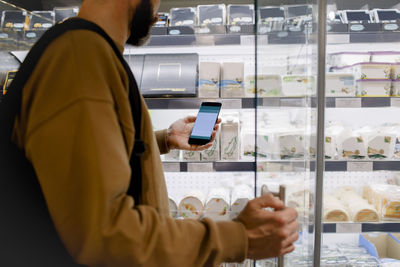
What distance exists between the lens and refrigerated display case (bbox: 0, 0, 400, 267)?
1.05 metres

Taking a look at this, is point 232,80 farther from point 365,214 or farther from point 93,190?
point 93,190

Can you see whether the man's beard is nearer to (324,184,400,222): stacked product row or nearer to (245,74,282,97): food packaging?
(245,74,282,97): food packaging

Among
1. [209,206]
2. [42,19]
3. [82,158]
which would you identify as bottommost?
[209,206]

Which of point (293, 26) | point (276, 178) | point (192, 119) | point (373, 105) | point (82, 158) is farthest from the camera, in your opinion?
point (373, 105)

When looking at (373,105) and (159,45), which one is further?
(159,45)

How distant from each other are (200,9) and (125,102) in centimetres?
165

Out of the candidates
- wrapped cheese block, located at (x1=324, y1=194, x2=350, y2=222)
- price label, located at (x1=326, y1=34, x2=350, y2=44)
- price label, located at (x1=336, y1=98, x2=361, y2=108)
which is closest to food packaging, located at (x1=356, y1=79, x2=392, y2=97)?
price label, located at (x1=336, y1=98, x2=361, y2=108)

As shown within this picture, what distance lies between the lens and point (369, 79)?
1.77 m

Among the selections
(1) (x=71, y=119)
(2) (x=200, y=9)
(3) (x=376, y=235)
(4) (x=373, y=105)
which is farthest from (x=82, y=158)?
(3) (x=376, y=235)

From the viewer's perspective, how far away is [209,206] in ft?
6.30

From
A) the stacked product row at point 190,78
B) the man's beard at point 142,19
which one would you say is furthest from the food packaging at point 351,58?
the man's beard at point 142,19

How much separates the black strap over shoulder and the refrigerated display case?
0.66 metres

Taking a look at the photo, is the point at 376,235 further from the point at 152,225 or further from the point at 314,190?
the point at 152,225

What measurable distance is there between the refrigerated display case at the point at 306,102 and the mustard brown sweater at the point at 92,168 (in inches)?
21.9
